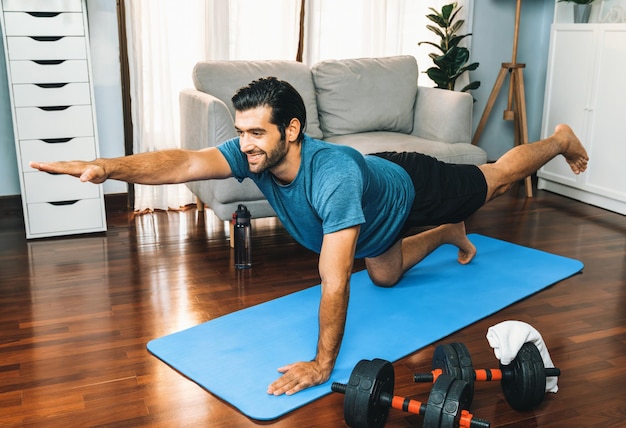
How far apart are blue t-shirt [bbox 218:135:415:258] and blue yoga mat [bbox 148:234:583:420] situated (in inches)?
10.8

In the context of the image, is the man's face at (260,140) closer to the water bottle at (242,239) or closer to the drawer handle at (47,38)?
the water bottle at (242,239)

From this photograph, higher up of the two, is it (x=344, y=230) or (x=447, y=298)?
(x=344, y=230)

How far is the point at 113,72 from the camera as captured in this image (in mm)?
3742

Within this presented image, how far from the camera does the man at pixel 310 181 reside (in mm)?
1913

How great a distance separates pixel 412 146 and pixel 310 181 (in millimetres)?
1576

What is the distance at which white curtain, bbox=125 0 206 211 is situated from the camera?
12.0 feet

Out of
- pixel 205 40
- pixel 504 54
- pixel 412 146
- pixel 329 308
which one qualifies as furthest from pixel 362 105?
pixel 329 308

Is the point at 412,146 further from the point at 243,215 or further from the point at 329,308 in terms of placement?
the point at 329,308

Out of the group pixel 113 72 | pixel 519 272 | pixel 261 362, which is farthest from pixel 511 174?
pixel 113 72

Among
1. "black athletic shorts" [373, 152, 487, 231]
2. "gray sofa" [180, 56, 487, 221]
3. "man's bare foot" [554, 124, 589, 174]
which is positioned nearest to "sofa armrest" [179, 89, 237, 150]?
"gray sofa" [180, 56, 487, 221]

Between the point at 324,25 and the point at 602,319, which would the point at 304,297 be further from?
the point at 324,25

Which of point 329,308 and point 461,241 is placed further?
Answer: point 461,241

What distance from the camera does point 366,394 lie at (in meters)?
1.69

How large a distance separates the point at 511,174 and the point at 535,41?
247cm
